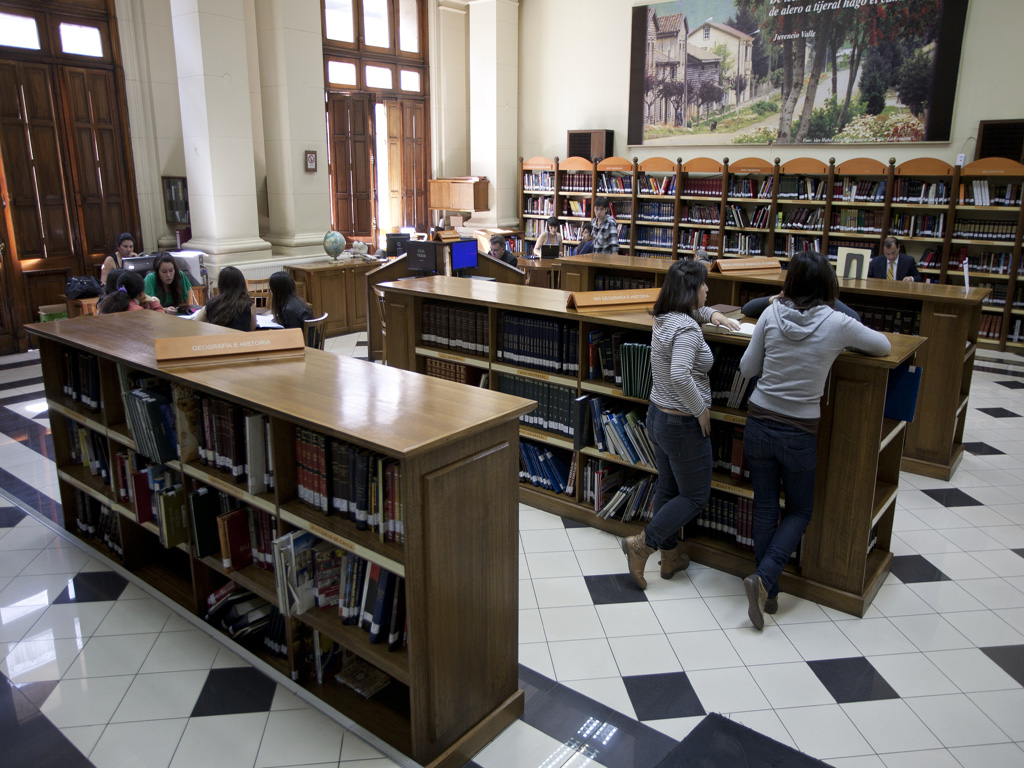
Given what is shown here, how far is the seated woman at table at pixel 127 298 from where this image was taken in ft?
16.8

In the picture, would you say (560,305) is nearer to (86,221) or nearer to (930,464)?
(930,464)

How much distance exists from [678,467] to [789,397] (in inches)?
22.7

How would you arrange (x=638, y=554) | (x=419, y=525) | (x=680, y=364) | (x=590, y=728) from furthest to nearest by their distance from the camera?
(x=638, y=554) < (x=680, y=364) < (x=590, y=728) < (x=419, y=525)

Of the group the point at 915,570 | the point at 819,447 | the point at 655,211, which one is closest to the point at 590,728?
the point at 819,447

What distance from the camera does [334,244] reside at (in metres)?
8.55

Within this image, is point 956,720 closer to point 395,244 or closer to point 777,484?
point 777,484

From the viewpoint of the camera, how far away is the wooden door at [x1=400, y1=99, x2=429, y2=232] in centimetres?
1076

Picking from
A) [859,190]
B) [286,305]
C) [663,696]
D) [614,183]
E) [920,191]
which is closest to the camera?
[663,696]

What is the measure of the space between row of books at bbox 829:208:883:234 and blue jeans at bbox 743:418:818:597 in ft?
19.8

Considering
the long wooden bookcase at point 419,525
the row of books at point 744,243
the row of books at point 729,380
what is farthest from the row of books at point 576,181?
the long wooden bookcase at point 419,525

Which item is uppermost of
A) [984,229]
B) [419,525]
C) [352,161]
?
[352,161]

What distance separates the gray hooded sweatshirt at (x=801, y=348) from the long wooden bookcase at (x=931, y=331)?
6.18 feet

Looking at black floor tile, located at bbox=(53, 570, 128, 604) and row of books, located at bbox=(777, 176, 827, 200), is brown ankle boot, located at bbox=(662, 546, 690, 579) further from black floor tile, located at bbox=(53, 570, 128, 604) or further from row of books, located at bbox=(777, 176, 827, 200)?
row of books, located at bbox=(777, 176, 827, 200)

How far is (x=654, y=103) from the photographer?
9766mm
